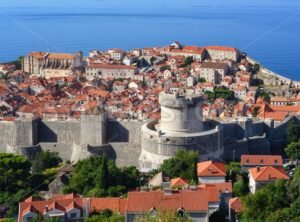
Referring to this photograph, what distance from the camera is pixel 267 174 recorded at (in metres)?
14.5

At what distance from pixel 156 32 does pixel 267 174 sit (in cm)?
5686

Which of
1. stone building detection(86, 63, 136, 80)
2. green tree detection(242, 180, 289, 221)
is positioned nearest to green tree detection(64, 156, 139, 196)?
green tree detection(242, 180, 289, 221)

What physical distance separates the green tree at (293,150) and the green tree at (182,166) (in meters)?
3.14

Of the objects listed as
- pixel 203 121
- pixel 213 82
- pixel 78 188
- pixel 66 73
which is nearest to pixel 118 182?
pixel 78 188

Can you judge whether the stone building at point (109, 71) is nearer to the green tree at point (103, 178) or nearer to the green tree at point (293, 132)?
the green tree at point (293, 132)

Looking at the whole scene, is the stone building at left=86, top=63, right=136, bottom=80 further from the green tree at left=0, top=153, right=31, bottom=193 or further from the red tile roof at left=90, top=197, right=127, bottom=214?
the red tile roof at left=90, top=197, right=127, bottom=214

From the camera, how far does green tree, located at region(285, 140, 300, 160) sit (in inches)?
712

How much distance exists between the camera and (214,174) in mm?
14938

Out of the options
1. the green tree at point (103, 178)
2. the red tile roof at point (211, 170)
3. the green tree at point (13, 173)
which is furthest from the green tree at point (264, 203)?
the green tree at point (13, 173)

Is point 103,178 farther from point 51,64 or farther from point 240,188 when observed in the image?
point 51,64

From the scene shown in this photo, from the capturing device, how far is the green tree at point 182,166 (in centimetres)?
1561

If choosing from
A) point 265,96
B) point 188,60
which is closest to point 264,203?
point 265,96

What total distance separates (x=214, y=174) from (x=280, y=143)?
5822 millimetres

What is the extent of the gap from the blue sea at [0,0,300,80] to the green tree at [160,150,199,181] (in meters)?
29.3
